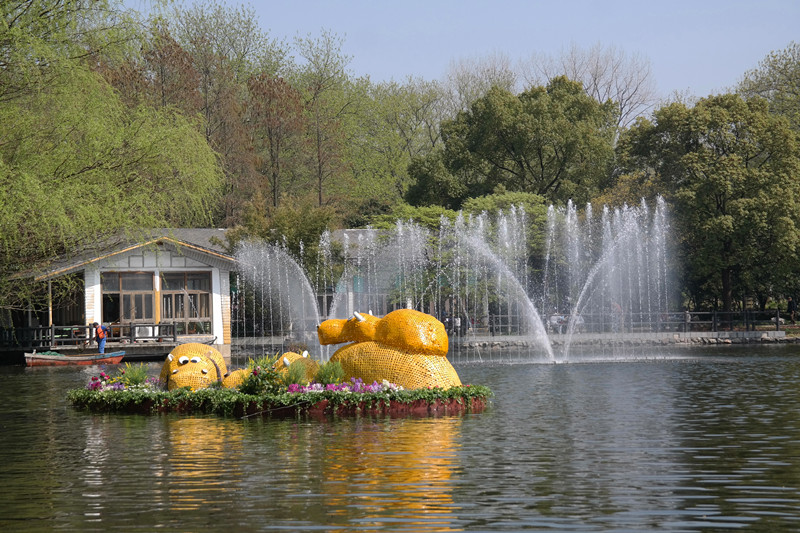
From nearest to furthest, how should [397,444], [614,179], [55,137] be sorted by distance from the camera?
1. [397,444]
2. [55,137]
3. [614,179]

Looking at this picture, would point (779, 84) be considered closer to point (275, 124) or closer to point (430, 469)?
point (275, 124)

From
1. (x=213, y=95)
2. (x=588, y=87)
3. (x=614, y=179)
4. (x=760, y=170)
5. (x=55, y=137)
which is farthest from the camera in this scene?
(x=588, y=87)

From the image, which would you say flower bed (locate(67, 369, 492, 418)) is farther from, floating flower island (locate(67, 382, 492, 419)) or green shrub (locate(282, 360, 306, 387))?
green shrub (locate(282, 360, 306, 387))

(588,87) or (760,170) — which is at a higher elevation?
(588,87)

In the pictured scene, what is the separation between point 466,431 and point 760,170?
3795 centimetres

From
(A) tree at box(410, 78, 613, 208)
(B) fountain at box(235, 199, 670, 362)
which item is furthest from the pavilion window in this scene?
(A) tree at box(410, 78, 613, 208)

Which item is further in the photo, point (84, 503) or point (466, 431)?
point (466, 431)

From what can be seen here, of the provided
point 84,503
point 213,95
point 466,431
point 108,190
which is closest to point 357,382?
point 466,431

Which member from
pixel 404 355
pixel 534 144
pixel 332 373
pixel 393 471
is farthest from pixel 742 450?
pixel 534 144

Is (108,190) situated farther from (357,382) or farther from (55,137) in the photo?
(357,382)

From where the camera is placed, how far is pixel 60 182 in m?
14.9

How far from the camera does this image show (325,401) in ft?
60.2

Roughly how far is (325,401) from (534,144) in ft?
138

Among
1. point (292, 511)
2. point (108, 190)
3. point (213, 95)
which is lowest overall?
point (292, 511)
